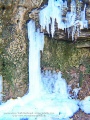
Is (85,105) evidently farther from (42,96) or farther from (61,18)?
(61,18)

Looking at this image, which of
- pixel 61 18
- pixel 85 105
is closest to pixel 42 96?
pixel 85 105

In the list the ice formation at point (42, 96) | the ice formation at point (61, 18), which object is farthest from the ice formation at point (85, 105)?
the ice formation at point (61, 18)

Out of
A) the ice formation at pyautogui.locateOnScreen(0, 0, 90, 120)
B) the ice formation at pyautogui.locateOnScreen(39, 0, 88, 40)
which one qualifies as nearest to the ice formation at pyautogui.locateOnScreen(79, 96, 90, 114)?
the ice formation at pyautogui.locateOnScreen(0, 0, 90, 120)

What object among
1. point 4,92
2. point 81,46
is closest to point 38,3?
point 81,46

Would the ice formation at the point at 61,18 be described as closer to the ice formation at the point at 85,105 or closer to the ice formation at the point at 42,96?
the ice formation at the point at 42,96

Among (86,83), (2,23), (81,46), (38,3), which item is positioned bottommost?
(86,83)

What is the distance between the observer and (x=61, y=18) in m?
6.29

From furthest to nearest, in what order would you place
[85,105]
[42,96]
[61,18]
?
[42,96] → [85,105] → [61,18]

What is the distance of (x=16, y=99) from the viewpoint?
22.2ft

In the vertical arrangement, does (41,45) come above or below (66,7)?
below

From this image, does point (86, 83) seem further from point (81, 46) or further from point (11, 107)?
point (11, 107)

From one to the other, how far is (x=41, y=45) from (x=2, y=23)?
40.8 inches

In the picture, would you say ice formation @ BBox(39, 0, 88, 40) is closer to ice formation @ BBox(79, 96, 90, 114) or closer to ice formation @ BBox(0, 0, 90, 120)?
ice formation @ BBox(0, 0, 90, 120)

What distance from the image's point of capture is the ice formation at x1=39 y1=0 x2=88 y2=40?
6.22 m
